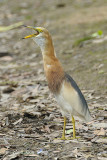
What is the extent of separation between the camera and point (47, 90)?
654cm

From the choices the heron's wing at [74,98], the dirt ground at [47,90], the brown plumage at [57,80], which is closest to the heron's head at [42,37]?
the brown plumage at [57,80]

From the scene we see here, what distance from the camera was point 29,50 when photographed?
10023 millimetres

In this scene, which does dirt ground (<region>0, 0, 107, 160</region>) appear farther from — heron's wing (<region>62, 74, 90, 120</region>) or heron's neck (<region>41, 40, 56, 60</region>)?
heron's neck (<region>41, 40, 56, 60</region>)

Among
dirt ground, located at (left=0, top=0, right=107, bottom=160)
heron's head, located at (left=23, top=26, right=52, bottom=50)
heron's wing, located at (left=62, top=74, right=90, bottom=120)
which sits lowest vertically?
dirt ground, located at (left=0, top=0, right=107, bottom=160)

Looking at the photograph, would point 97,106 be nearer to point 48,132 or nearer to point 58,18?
point 48,132

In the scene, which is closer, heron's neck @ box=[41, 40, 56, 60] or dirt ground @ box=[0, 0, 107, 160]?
dirt ground @ box=[0, 0, 107, 160]

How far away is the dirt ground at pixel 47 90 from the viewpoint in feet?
12.8

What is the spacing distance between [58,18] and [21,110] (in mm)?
8156

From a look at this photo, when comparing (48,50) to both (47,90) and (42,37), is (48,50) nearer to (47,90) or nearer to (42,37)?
(42,37)

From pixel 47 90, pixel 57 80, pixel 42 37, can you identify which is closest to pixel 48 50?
pixel 42 37

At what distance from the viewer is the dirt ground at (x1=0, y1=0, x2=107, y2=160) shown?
391 centimetres

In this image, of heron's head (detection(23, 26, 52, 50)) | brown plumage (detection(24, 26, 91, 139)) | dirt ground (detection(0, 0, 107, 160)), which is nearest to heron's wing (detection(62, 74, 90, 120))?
brown plumage (detection(24, 26, 91, 139))

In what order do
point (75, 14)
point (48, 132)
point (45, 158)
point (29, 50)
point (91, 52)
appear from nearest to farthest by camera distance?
point (45, 158), point (48, 132), point (91, 52), point (29, 50), point (75, 14)

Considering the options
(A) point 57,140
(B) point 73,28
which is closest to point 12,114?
(A) point 57,140
